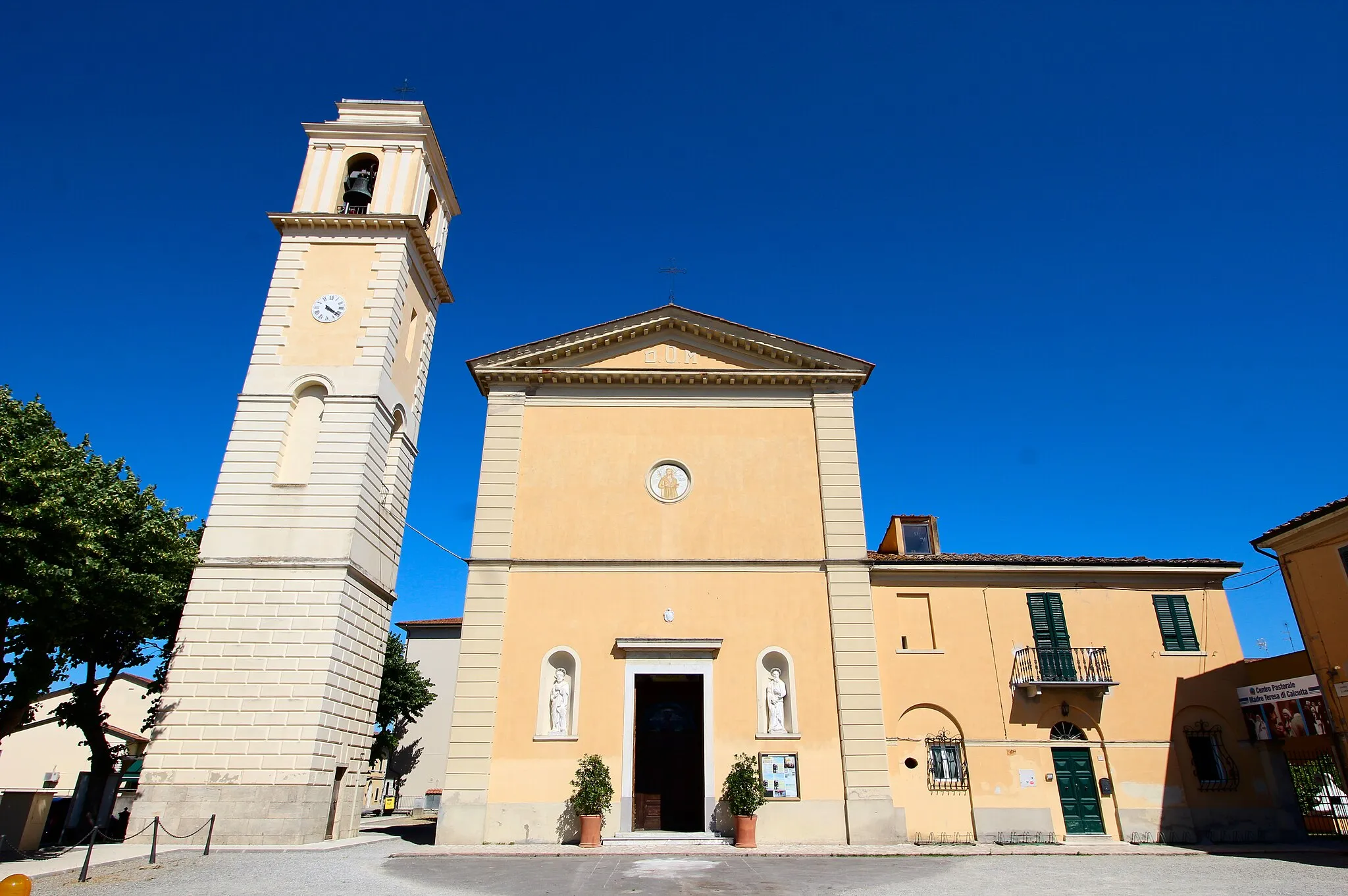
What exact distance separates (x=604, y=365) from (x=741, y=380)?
11.3 feet

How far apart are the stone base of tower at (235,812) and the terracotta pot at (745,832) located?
819 centimetres

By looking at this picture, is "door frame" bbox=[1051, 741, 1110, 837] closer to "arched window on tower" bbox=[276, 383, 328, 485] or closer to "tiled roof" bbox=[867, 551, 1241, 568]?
"tiled roof" bbox=[867, 551, 1241, 568]

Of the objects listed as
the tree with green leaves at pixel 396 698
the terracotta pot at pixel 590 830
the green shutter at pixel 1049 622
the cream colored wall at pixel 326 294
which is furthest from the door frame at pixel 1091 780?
the tree with green leaves at pixel 396 698

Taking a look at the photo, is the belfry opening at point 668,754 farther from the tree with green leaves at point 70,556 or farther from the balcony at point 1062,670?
the tree with green leaves at point 70,556

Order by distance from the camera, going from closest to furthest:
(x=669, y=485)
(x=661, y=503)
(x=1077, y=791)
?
(x=1077, y=791) → (x=661, y=503) → (x=669, y=485)

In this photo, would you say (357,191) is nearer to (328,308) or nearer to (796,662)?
(328,308)

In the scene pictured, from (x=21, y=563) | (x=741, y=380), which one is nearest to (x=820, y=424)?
(x=741, y=380)

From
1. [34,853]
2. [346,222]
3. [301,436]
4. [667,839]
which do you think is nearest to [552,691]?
[667,839]

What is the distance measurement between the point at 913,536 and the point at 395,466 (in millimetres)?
13388

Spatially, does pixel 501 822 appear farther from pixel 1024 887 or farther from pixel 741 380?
pixel 741 380

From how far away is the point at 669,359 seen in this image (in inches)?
792

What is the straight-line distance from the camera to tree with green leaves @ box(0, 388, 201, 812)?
13945 millimetres

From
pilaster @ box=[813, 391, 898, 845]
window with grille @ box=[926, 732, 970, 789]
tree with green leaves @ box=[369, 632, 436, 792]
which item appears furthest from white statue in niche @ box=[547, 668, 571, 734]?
tree with green leaves @ box=[369, 632, 436, 792]

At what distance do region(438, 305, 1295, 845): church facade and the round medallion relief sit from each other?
70 millimetres
